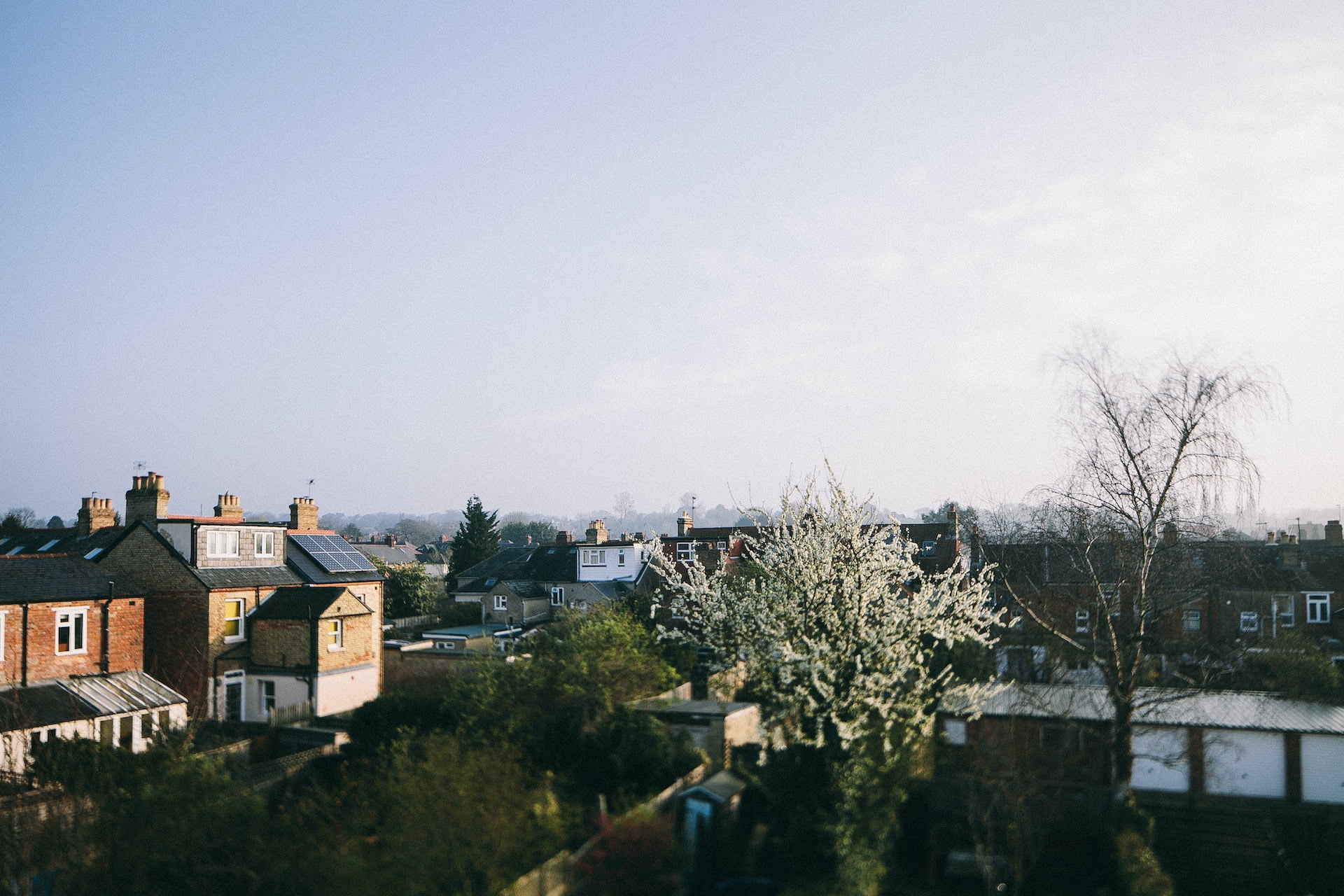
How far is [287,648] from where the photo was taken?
105 ft

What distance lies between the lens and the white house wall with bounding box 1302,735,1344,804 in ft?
77.6

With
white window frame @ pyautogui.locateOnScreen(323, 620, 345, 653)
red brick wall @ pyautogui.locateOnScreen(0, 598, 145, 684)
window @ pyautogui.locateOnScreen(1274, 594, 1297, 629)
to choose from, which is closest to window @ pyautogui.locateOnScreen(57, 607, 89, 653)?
red brick wall @ pyautogui.locateOnScreen(0, 598, 145, 684)

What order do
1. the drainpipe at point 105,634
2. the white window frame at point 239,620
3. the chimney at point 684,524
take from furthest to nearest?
the chimney at point 684,524 → the white window frame at point 239,620 → the drainpipe at point 105,634

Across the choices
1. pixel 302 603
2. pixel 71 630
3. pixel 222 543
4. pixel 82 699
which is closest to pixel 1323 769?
pixel 302 603

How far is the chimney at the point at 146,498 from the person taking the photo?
3353cm

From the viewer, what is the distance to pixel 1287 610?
41969mm

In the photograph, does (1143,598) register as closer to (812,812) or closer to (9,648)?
(812,812)

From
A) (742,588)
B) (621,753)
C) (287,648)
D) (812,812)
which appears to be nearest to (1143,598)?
(812,812)

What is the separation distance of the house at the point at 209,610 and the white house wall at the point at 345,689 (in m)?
0.04

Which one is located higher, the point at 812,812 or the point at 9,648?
the point at 9,648

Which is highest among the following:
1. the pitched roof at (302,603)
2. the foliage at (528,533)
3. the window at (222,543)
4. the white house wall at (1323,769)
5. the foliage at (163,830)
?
A: the window at (222,543)

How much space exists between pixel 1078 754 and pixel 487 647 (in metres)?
24.1

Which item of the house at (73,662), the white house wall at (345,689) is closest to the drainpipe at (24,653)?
the house at (73,662)

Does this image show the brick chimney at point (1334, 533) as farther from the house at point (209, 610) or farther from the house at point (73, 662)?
the house at point (73, 662)
